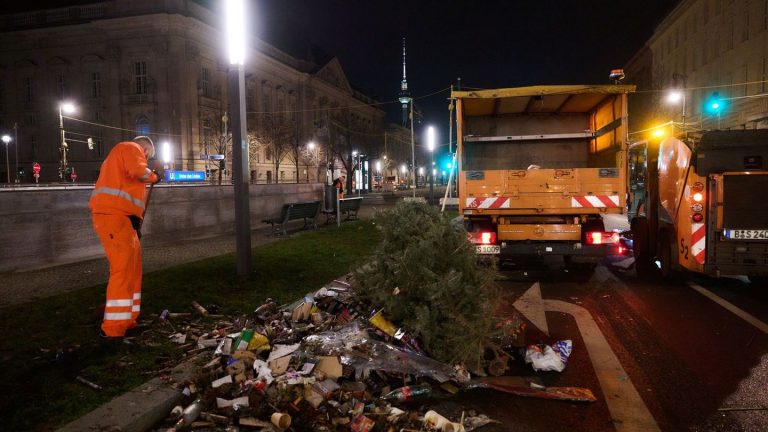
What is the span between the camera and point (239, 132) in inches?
298

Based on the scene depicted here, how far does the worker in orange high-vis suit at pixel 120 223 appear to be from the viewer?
4.79 m

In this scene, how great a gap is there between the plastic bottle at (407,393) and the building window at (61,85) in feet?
183

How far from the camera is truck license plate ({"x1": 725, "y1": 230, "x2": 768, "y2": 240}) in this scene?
668 cm

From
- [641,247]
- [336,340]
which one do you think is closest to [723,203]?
[641,247]

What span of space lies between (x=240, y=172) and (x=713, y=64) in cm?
4783

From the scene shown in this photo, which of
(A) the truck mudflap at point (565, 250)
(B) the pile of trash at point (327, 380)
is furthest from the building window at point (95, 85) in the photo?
(B) the pile of trash at point (327, 380)

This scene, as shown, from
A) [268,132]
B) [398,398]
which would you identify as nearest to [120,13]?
[268,132]

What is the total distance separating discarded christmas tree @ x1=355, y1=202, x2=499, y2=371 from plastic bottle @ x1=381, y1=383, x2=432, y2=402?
0.42 metres

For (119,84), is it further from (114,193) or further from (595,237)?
(595,237)

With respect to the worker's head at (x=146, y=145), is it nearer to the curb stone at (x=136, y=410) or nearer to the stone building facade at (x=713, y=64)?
the curb stone at (x=136, y=410)

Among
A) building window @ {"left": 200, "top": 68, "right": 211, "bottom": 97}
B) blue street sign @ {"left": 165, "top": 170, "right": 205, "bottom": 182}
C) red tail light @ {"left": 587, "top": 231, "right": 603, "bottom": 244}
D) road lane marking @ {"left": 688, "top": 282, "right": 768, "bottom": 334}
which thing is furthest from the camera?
building window @ {"left": 200, "top": 68, "right": 211, "bottom": 97}

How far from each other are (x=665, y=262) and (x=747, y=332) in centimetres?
287

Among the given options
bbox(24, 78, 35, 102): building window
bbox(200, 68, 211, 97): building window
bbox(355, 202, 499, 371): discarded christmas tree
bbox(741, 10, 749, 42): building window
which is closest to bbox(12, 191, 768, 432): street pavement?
bbox(355, 202, 499, 371): discarded christmas tree

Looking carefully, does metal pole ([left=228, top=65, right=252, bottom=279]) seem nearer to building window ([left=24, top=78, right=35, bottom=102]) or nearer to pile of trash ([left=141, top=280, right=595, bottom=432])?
pile of trash ([left=141, top=280, right=595, bottom=432])
